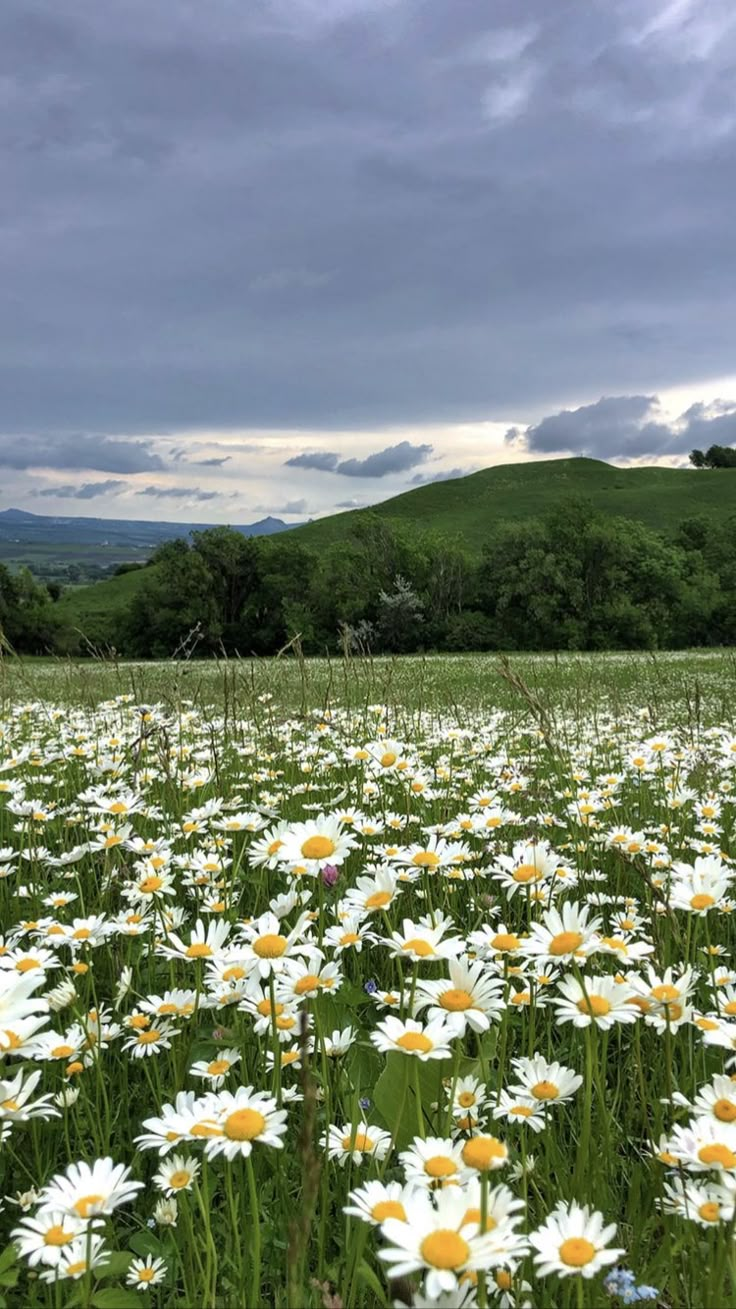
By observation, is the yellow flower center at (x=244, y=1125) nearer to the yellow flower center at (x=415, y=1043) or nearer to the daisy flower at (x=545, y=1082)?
the yellow flower center at (x=415, y=1043)

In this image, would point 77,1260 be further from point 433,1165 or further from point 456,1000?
point 456,1000

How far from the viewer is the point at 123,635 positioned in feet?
214

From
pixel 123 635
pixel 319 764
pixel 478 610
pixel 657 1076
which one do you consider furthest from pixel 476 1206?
pixel 123 635

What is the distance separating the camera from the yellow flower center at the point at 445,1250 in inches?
37.9

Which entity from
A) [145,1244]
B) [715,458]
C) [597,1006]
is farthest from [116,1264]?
[715,458]

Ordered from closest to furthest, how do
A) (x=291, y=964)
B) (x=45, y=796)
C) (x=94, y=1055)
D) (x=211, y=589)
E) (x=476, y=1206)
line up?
(x=476, y=1206), (x=291, y=964), (x=94, y=1055), (x=45, y=796), (x=211, y=589)

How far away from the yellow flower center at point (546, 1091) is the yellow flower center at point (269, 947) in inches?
23.6

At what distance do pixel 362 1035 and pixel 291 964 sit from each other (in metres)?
0.72

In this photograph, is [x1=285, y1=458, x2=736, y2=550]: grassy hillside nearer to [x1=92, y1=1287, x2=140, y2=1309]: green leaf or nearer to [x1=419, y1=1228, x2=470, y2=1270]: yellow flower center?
[x1=92, y1=1287, x2=140, y2=1309]: green leaf

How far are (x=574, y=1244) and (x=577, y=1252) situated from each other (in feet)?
0.08

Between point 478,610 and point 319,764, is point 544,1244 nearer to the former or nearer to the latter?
point 319,764

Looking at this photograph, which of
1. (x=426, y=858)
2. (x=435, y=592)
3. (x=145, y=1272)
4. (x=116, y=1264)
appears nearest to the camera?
(x=116, y=1264)

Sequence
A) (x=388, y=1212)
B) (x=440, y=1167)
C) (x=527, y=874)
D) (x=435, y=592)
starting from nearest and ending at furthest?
(x=388, y=1212) < (x=440, y=1167) < (x=527, y=874) < (x=435, y=592)

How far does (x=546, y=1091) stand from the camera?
1.66 meters
